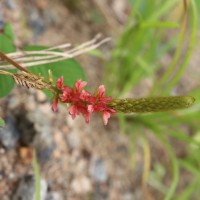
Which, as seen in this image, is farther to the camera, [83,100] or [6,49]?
[6,49]

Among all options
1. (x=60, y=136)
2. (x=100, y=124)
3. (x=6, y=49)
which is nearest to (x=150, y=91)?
(x=100, y=124)

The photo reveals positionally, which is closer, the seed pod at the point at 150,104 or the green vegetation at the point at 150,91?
the seed pod at the point at 150,104

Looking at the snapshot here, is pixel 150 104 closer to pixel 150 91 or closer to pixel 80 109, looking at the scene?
pixel 80 109

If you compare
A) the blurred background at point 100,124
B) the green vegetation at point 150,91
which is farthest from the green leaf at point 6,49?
the green vegetation at point 150,91

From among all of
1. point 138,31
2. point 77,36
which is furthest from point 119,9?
point 138,31

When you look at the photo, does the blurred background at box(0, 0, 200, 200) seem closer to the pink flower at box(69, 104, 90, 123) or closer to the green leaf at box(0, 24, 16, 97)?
the green leaf at box(0, 24, 16, 97)

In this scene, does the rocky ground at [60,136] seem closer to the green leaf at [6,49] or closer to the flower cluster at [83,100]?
the green leaf at [6,49]
